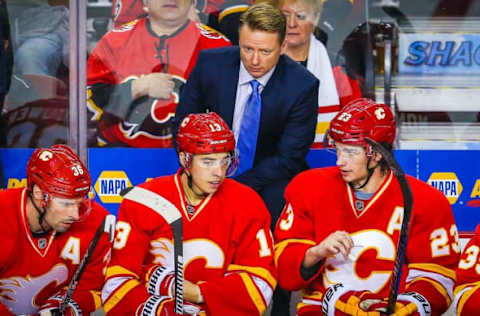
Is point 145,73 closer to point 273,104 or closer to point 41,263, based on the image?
point 273,104

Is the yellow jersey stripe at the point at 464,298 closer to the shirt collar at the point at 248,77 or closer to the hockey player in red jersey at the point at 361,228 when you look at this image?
the hockey player in red jersey at the point at 361,228

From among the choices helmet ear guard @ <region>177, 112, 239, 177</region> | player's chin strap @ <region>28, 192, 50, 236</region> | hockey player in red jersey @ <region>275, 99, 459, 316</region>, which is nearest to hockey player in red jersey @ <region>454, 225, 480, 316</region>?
hockey player in red jersey @ <region>275, 99, 459, 316</region>

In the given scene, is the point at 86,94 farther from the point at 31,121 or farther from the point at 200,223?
the point at 200,223

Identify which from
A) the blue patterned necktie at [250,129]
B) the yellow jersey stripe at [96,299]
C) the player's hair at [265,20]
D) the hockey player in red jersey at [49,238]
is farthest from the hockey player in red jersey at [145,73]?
the yellow jersey stripe at [96,299]

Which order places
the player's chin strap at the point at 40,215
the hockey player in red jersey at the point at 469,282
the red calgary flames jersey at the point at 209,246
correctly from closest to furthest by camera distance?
the hockey player in red jersey at the point at 469,282, the red calgary flames jersey at the point at 209,246, the player's chin strap at the point at 40,215

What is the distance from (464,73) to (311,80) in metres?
0.99

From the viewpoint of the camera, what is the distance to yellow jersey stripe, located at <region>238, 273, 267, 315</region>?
375 cm

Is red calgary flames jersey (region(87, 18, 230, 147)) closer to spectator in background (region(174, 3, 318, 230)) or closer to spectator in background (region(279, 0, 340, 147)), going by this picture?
spectator in background (region(279, 0, 340, 147))

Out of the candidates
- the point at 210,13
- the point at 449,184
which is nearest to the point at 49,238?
the point at 210,13

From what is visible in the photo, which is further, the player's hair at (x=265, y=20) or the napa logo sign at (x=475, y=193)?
the napa logo sign at (x=475, y=193)

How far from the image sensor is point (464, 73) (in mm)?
5320

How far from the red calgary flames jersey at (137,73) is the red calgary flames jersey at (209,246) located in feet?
5.03

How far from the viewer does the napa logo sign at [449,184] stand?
17.6 ft

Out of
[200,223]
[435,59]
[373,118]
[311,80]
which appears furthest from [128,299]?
[435,59]
